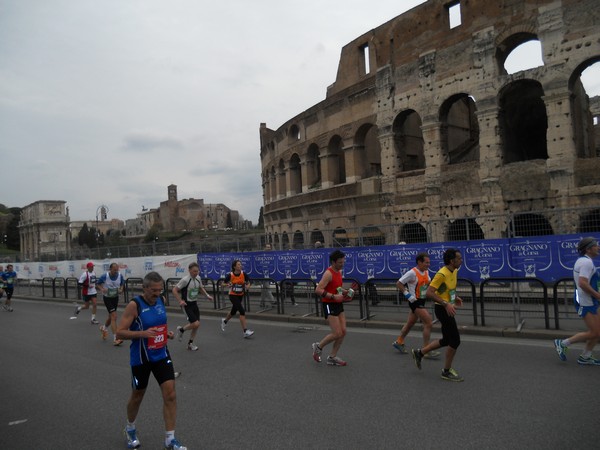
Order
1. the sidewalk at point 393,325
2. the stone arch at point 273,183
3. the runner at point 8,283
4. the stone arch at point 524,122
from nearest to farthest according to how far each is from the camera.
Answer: the sidewalk at point 393,325 → the runner at point 8,283 → the stone arch at point 524,122 → the stone arch at point 273,183

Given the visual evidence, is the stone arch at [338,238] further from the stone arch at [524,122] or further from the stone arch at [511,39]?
the stone arch at [511,39]

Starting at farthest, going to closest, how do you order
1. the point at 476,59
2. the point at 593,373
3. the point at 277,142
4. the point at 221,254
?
the point at 277,142 < the point at 476,59 < the point at 221,254 < the point at 593,373

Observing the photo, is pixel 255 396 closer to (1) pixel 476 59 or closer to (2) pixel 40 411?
(2) pixel 40 411

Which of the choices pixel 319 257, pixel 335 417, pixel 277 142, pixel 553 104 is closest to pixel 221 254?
pixel 319 257

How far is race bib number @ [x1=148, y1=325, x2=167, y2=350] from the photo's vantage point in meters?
4.82

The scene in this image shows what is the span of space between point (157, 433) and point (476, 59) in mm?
19162

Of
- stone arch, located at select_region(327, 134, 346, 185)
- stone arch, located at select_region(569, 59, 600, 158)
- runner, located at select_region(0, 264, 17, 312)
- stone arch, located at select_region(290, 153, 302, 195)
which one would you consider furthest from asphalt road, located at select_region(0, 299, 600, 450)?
stone arch, located at select_region(290, 153, 302, 195)

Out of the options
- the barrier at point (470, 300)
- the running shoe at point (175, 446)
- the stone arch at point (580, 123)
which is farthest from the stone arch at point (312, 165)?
the running shoe at point (175, 446)

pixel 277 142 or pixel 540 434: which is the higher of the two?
pixel 277 142

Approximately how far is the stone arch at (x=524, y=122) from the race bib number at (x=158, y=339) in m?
21.5

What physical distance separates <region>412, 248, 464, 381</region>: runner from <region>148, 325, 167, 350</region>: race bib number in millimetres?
3799

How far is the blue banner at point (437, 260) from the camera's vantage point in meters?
10.8

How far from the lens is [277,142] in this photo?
33.0 m

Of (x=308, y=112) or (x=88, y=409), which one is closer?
(x=88, y=409)
